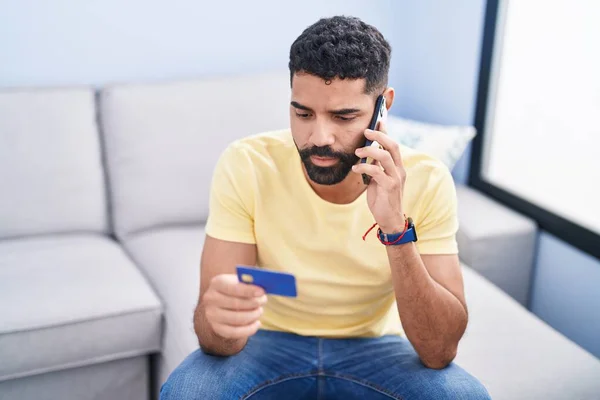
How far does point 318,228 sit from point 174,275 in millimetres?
684

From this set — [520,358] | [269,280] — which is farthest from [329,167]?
[520,358]

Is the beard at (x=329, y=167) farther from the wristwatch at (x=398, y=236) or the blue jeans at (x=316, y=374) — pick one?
the blue jeans at (x=316, y=374)

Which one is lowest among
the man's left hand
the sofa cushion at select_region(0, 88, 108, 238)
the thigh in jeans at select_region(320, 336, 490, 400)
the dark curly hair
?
the thigh in jeans at select_region(320, 336, 490, 400)

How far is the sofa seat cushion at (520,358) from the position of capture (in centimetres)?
149

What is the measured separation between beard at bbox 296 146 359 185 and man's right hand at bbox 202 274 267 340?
362 mm

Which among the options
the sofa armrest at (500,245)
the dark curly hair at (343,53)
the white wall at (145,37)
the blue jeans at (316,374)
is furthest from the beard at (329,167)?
the white wall at (145,37)

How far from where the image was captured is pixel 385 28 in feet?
9.27

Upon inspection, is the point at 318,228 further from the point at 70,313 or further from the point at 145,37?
the point at 145,37

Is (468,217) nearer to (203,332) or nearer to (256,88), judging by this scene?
(256,88)

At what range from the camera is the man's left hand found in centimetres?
125

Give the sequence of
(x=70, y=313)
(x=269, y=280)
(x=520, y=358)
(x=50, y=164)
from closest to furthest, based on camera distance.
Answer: (x=269, y=280), (x=520, y=358), (x=70, y=313), (x=50, y=164)

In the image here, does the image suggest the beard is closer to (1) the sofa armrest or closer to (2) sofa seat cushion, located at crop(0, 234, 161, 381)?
(2) sofa seat cushion, located at crop(0, 234, 161, 381)

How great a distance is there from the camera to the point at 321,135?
1303 millimetres

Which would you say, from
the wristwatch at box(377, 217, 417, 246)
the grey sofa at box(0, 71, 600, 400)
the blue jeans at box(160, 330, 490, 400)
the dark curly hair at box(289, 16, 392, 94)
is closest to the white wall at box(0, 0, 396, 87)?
the grey sofa at box(0, 71, 600, 400)
